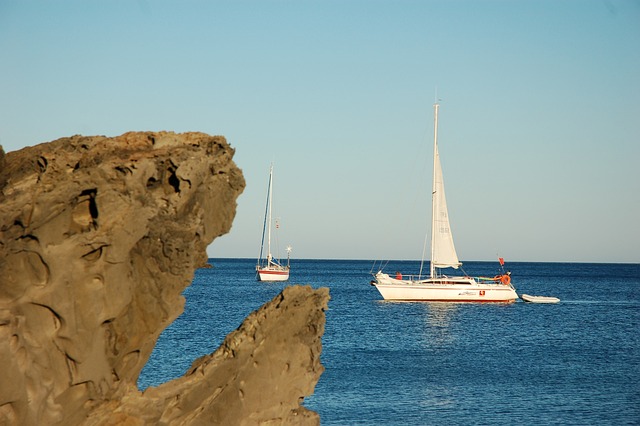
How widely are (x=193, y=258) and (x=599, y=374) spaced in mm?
30562

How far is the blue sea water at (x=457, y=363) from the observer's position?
27531 mm

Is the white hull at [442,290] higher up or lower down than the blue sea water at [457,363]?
higher up

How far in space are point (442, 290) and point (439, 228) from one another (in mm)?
5181

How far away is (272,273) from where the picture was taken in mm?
117188

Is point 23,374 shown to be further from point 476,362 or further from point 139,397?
point 476,362

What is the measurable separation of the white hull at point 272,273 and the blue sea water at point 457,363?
40716 mm

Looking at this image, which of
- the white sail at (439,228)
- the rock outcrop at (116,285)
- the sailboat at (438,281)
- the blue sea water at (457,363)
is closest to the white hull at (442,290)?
the sailboat at (438,281)

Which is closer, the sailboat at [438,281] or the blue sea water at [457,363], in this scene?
the blue sea water at [457,363]

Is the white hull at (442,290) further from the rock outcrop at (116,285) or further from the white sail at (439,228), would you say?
the rock outcrop at (116,285)

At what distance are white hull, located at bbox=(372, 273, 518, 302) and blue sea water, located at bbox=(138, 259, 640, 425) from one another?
0.95 m

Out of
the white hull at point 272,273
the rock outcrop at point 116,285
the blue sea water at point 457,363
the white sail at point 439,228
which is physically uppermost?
the white sail at point 439,228

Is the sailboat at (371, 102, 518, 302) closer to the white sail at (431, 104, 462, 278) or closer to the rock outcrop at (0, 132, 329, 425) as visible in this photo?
the white sail at (431, 104, 462, 278)

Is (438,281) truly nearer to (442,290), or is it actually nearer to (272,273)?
(442,290)

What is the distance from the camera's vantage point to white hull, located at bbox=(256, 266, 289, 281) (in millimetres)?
116562
